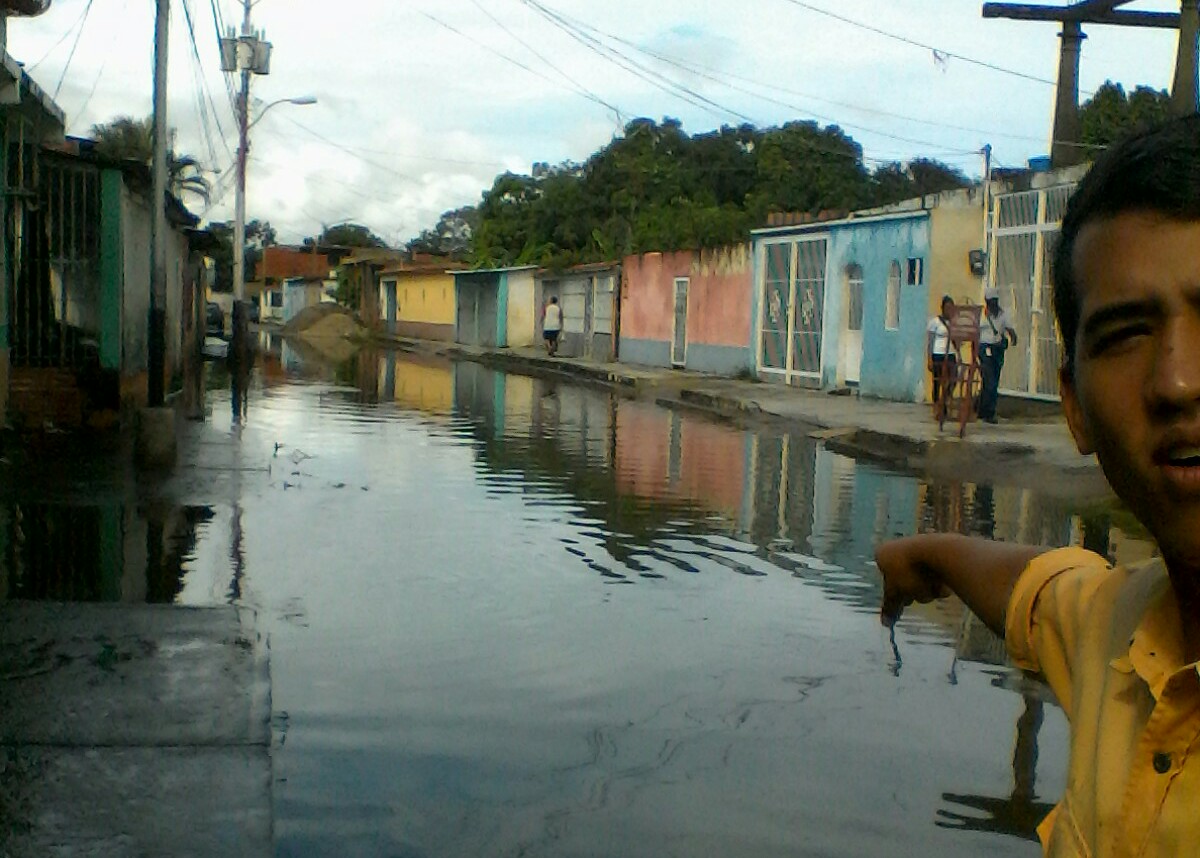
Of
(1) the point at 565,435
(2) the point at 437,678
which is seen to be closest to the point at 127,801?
(2) the point at 437,678

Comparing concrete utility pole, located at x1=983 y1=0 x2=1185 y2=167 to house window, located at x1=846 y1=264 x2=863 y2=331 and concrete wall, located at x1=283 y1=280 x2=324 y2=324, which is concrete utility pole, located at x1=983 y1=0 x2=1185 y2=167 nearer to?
house window, located at x1=846 y1=264 x2=863 y2=331

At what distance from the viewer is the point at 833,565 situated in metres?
9.43

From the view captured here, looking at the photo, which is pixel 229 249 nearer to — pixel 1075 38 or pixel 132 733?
pixel 1075 38

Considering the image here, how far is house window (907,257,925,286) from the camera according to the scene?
2342cm

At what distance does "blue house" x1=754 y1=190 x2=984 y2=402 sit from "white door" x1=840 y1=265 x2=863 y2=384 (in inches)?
0.7

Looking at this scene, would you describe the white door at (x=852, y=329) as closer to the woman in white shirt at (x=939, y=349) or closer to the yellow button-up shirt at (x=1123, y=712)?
Result: the woman in white shirt at (x=939, y=349)

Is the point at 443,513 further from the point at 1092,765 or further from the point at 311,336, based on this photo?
the point at 311,336

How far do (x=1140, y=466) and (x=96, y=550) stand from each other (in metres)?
8.47

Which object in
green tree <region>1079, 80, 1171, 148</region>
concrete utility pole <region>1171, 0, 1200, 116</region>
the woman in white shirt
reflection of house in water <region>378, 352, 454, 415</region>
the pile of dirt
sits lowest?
reflection of house in water <region>378, 352, 454, 415</region>

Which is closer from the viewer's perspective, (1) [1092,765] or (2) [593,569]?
(1) [1092,765]

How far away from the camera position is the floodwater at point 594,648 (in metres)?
4.69

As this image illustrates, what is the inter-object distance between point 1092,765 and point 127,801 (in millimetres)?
3754

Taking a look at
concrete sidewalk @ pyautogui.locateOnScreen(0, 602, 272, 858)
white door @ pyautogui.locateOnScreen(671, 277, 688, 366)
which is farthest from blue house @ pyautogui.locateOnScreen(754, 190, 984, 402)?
concrete sidewalk @ pyautogui.locateOnScreen(0, 602, 272, 858)

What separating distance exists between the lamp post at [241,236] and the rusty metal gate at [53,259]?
15041 millimetres
